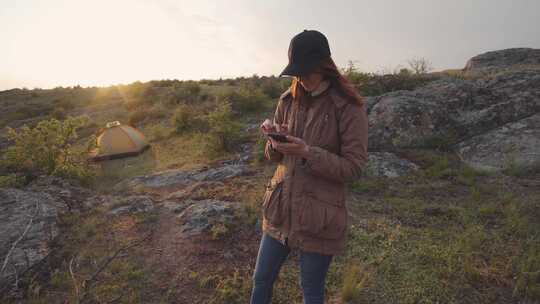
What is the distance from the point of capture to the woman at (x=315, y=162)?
1.84 meters

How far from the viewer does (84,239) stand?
4.58 m

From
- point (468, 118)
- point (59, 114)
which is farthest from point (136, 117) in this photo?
point (468, 118)

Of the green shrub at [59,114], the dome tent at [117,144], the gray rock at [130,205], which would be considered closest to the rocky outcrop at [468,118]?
the gray rock at [130,205]

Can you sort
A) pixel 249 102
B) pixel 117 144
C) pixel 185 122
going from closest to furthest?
1. pixel 117 144
2. pixel 185 122
3. pixel 249 102

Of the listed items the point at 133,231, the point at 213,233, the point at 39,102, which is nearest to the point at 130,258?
the point at 133,231

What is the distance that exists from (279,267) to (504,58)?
1714 centimetres

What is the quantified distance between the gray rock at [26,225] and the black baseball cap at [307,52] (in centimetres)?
368

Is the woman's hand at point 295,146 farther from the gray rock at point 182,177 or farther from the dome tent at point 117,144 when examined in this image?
the dome tent at point 117,144

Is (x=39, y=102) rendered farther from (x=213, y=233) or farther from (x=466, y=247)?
(x=466, y=247)

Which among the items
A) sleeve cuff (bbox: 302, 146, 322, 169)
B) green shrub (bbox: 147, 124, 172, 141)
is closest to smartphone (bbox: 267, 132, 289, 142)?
sleeve cuff (bbox: 302, 146, 322, 169)

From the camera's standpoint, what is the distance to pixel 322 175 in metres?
1.85

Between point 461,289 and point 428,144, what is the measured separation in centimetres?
452

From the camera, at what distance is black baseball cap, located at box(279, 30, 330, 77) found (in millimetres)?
1840

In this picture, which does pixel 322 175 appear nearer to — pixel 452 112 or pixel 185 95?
pixel 452 112
